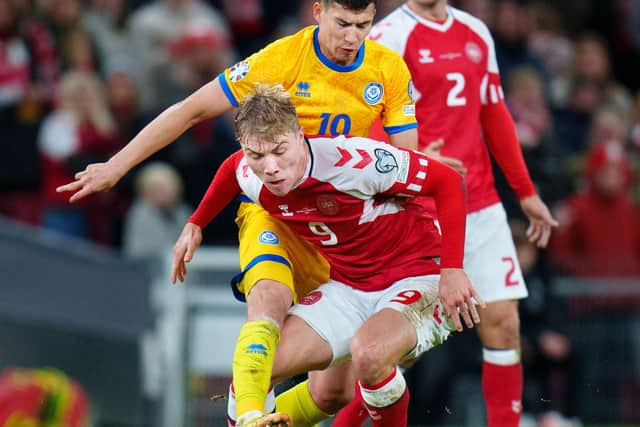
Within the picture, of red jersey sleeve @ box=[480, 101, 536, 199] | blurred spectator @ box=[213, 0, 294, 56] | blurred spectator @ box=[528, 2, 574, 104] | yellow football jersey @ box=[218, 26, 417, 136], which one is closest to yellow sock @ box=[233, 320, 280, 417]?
yellow football jersey @ box=[218, 26, 417, 136]

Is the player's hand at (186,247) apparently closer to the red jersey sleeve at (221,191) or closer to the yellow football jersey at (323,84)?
the red jersey sleeve at (221,191)

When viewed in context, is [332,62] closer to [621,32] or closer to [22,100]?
[22,100]

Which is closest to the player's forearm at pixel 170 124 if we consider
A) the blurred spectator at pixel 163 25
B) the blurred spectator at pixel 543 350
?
→ the blurred spectator at pixel 543 350

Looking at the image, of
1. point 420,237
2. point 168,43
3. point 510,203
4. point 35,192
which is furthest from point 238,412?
point 168,43

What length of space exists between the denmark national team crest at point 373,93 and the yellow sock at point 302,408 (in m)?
1.47

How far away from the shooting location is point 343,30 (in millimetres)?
6172

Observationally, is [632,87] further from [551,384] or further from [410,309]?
[410,309]

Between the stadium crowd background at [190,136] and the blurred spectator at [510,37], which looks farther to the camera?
the blurred spectator at [510,37]

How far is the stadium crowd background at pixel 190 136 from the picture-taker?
1057cm

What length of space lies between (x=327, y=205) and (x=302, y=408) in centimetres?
109

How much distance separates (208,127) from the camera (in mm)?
11273

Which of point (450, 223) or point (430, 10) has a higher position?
point (430, 10)

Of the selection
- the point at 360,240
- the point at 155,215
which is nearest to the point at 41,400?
the point at 360,240

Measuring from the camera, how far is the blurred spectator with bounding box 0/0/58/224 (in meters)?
10.9
